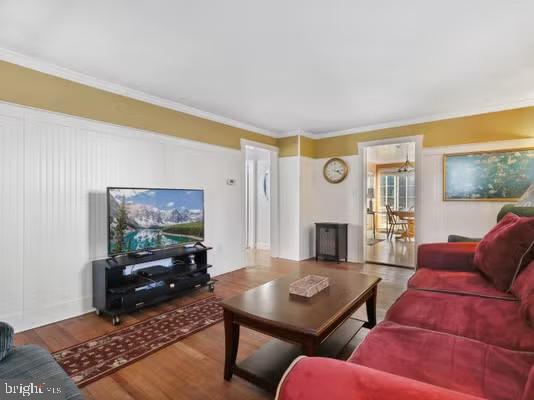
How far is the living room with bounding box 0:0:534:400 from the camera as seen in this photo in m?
1.39

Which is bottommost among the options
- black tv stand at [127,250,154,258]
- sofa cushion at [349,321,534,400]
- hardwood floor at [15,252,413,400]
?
hardwood floor at [15,252,413,400]

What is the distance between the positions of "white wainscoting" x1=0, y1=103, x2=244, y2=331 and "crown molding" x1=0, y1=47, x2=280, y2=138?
39 cm

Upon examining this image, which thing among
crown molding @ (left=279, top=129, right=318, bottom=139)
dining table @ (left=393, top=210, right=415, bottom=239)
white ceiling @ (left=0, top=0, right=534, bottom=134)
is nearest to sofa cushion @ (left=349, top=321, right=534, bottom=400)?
white ceiling @ (left=0, top=0, right=534, bottom=134)

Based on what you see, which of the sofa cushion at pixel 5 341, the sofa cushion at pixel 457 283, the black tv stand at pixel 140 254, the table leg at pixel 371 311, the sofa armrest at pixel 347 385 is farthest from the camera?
the black tv stand at pixel 140 254

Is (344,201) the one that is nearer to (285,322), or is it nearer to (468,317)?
(468,317)

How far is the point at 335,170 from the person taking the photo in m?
5.25

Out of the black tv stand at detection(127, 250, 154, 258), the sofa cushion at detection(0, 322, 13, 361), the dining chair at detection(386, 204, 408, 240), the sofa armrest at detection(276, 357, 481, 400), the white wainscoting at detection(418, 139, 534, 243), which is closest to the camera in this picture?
the sofa armrest at detection(276, 357, 481, 400)

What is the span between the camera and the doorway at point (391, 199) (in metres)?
7.11

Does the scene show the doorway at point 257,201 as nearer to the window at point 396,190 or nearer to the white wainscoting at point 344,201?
the white wainscoting at point 344,201

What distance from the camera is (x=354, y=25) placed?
2.06m

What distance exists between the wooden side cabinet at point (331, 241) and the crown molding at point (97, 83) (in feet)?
8.05

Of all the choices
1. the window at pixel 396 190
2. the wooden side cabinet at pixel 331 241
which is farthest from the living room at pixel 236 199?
the window at pixel 396 190

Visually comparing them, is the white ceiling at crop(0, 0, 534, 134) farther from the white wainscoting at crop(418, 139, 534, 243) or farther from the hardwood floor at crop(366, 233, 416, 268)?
the hardwood floor at crop(366, 233, 416, 268)

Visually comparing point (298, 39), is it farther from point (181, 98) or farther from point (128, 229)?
point (128, 229)
